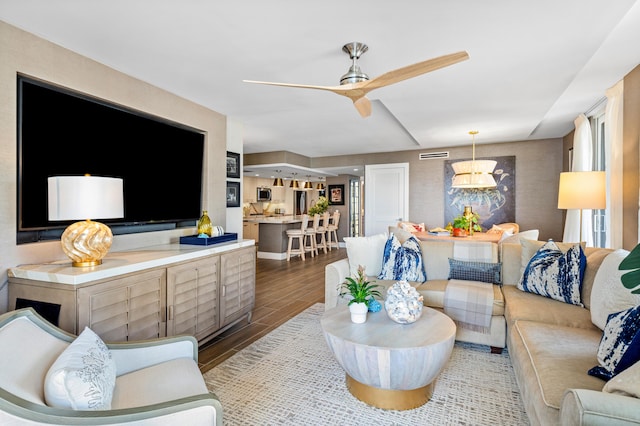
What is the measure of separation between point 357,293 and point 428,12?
1.85 meters

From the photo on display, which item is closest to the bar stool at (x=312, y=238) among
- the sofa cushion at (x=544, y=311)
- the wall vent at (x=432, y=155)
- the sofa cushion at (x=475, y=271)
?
the wall vent at (x=432, y=155)

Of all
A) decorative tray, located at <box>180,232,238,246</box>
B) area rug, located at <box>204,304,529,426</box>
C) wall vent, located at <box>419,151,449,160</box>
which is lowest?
area rug, located at <box>204,304,529,426</box>

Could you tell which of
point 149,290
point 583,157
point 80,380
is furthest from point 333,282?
point 583,157

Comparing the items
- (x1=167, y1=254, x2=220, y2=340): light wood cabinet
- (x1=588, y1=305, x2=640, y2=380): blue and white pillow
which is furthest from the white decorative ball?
(x1=167, y1=254, x2=220, y2=340): light wood cabinet

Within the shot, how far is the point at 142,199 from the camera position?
2979 mm

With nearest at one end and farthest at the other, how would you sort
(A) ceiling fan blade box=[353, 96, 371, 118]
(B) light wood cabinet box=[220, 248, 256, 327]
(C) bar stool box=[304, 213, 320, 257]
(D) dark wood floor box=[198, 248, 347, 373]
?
(A) ceiling fan blade box=[353, 96, 371, 118]
(D) dark wood floor box=[198, 248, 347, 373]
(B) light wood cabinet box=[220, 248, 256, 327]
(C) bar stool box=[304, 213, 320, 257]

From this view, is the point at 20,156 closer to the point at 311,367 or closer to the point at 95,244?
the point at 95,244

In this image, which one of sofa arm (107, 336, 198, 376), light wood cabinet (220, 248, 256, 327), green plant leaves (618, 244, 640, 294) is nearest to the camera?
green plant leaves (618, 244, 640, 294)

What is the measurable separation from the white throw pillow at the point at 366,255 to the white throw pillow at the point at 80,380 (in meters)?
2.54

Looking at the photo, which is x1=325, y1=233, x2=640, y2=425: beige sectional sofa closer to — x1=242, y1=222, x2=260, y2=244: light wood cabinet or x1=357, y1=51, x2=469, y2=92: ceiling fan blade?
x1=357, y1=51, x2=469, y2=92: ceiling fan blade

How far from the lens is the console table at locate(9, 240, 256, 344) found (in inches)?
77.7

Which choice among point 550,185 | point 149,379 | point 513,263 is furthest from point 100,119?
point 550,185

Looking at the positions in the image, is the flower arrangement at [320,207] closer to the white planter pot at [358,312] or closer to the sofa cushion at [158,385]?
the white planter pot at [358,312]

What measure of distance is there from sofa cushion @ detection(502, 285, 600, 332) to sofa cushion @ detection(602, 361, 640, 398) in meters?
1.26
